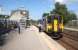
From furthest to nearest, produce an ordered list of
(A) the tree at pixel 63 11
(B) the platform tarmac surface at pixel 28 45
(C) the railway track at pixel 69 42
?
(A) the tree at pixel 63 11, (C) the railway track at pixel 69 42, (B) the platform tarmac surface at pixel 28 45

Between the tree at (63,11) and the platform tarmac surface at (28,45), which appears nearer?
the platform tarmac surface at (28,45)

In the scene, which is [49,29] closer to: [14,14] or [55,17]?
[55,17]

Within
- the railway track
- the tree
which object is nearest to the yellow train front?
the railway track

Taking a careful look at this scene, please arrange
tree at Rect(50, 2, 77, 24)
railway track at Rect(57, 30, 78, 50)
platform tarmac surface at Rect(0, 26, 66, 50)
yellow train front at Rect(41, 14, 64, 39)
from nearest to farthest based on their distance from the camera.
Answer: platform tarmac surface at Rect(0, 26, 66, 50), railway track at Rect(57, 30, 78, 50), yellow train front at Rect(41, 14, 64, 39), tree at Rect(50, 2, 77, 24)

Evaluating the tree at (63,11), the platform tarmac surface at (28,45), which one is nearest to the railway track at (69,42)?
the platform tarmac surface at (28,45)

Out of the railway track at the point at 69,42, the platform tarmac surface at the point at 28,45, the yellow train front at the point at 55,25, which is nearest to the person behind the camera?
Answer: the platform tarmac surface at the point at 28,45

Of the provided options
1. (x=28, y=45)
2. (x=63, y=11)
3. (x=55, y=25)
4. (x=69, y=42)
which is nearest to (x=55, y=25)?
(x=55, y=25)

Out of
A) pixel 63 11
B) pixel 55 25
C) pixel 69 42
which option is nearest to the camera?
pixel 69 42

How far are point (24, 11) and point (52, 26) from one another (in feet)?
378

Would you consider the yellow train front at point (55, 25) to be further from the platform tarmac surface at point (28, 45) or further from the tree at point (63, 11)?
the tree at point (63, 11)

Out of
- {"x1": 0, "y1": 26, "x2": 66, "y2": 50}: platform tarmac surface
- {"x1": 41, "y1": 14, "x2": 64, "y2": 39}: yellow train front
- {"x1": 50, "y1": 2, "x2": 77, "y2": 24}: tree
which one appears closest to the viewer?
{"x1": 0, "y1": 26, "x2": 66, "y2": 50}: platform tarmac surface

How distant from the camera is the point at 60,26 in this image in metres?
35.1

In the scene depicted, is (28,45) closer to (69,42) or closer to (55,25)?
(69,42)

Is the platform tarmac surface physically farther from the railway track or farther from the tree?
the tree
